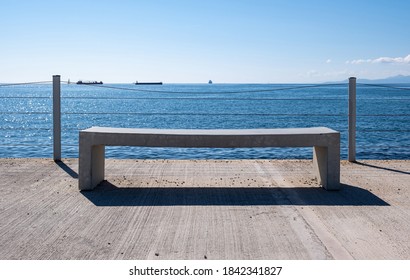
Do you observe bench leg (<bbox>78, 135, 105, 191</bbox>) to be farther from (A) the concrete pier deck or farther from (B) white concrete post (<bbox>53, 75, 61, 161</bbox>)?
(B) white concrete post (<bbox>53, 75, 61, 161</bbox>)

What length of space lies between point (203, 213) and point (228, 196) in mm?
594

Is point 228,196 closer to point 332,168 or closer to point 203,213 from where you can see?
point 203,213

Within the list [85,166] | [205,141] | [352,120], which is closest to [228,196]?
[205,141]

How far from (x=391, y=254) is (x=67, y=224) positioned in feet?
6.63

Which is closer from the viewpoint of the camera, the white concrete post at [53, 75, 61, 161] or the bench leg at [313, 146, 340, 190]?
the bench leg at [313, 146, 340, 190]

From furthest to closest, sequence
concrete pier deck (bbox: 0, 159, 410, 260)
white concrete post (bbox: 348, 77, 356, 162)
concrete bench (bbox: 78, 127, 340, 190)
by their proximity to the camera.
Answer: white concrete post (bbox: 348, 77, 356, 162), concrete bench (bbox: 78, 127, 340, 190), concrete pier deck (bbox: 0, 159, 410, 260)

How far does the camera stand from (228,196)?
4281mm

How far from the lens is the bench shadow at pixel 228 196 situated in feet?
13.3

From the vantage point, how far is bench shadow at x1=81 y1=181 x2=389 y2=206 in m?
4.05

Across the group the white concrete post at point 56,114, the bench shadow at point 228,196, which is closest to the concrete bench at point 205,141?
the bench shadow at point 228,196

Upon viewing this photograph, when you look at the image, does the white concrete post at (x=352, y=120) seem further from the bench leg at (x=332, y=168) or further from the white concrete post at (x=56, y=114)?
the white concrete post at (x=56, y=114)

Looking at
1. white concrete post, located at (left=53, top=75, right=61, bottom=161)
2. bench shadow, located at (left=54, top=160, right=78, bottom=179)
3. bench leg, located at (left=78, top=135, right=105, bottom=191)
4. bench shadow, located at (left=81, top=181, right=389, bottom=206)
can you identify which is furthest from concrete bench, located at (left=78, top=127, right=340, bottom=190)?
white concrete post, located at (left=53, top=75, right=61, bottom=161)

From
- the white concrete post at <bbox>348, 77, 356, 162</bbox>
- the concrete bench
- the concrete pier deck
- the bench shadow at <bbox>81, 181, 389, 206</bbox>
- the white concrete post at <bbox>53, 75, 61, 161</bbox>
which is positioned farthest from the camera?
the white concrete post at <bbox>348, 77, 356, 162</bbox>
